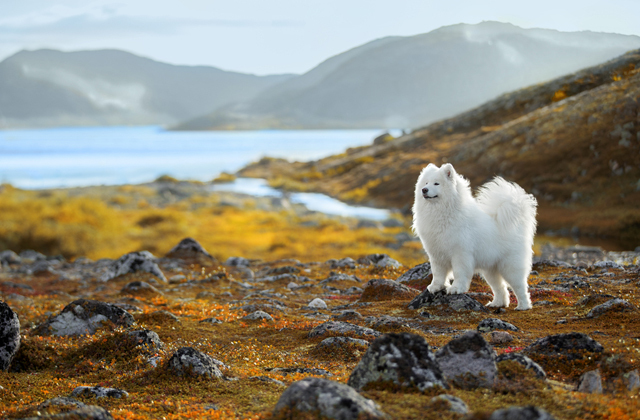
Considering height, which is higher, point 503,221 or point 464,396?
point 503,221

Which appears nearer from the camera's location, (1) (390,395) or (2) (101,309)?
(1) (390,395)

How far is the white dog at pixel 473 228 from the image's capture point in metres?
13.3

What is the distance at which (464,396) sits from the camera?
7.12m

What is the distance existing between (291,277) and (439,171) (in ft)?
39.2

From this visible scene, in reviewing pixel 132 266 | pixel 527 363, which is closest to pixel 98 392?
pixel 527 363

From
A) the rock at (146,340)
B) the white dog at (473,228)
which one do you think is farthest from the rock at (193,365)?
the white dog at (473,228)

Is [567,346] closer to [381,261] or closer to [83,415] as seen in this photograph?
[83,415]

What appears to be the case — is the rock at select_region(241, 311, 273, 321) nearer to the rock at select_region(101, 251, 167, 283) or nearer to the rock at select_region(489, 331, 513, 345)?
the rock at select_region(489, 331, 513, 345)

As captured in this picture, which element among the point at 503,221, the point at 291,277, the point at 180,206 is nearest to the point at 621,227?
the point at 291,277

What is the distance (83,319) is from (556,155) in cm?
5762

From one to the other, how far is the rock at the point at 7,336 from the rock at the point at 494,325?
10572mm

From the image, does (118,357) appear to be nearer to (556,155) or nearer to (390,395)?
(390,395)

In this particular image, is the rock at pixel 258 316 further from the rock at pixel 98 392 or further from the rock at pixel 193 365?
the rock at pixel 98 392

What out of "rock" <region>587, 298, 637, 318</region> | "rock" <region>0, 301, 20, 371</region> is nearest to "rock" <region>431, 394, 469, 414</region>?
"rock" <region>587, 298, 637, 318</region>
